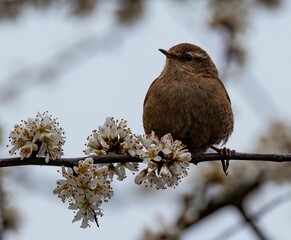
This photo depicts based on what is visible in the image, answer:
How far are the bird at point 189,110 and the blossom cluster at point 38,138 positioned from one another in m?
1.21

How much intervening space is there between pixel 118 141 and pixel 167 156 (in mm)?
272

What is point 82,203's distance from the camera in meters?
3.36

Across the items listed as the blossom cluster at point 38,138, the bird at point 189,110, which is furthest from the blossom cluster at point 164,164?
the bird at point 189,110

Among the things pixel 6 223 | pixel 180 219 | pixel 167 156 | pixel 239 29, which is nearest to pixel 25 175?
pixel 6 223

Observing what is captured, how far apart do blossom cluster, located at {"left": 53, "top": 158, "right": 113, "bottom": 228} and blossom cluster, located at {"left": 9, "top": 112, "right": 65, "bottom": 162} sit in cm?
12

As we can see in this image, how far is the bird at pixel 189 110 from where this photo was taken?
4.50 metres

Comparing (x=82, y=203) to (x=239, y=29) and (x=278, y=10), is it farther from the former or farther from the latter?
(x=278, y=10)

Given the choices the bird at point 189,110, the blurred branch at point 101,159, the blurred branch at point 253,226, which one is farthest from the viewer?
the blurred branch at point 253,226

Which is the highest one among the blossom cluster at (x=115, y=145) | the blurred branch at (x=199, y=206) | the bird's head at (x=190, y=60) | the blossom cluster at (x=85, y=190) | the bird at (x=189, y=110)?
the bird's head at (x=190, y=60)

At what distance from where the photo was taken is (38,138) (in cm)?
334

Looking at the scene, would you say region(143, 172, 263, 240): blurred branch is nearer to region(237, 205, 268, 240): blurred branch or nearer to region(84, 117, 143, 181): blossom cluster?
region(237, 205, 268, 240): blurred branch

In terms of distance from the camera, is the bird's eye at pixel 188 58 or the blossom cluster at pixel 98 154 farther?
the bird's eye at pixel 188 58

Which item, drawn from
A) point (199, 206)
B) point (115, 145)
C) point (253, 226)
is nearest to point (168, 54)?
point (199, 206)

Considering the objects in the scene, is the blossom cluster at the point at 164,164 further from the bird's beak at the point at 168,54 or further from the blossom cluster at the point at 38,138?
the bird's beak at the point at 168,54
